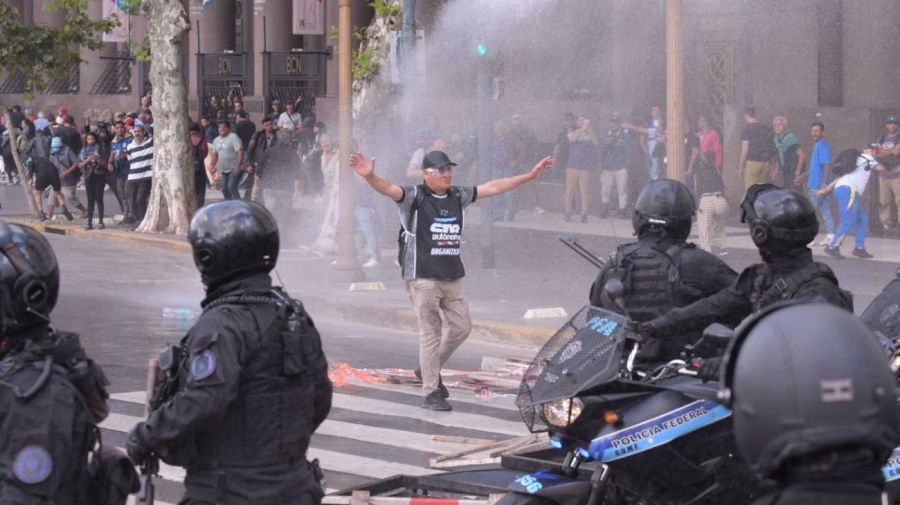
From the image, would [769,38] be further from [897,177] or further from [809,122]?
[897,177]

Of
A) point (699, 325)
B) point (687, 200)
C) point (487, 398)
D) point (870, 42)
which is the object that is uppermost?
point (870, 42)

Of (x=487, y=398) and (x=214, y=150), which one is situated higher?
(x=214, y=150)

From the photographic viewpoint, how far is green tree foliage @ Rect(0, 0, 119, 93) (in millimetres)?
23344

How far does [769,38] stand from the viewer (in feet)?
69.8

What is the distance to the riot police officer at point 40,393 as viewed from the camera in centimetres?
337

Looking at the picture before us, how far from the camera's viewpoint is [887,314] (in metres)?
6.17

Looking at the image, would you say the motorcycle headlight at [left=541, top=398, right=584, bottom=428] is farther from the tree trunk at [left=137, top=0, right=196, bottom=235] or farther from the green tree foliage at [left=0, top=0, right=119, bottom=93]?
the green tree foliage at [left=0, top=0, right=119, bottom=93]

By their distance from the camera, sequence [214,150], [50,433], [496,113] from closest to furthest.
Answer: [50,433], [214,150], [496,113]

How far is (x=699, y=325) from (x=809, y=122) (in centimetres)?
1563

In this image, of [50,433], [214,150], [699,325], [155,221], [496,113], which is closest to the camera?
[50,433]

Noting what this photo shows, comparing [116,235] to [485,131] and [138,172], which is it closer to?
[138,172]

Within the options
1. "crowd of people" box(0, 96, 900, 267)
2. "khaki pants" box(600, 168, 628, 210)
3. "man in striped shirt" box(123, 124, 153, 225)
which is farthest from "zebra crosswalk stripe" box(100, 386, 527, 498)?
"man in striped shirt" box(123, 124, 153, 225)

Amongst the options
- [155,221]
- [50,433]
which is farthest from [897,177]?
[50,433]

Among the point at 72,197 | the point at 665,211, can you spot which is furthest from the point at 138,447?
the point at 72,197
